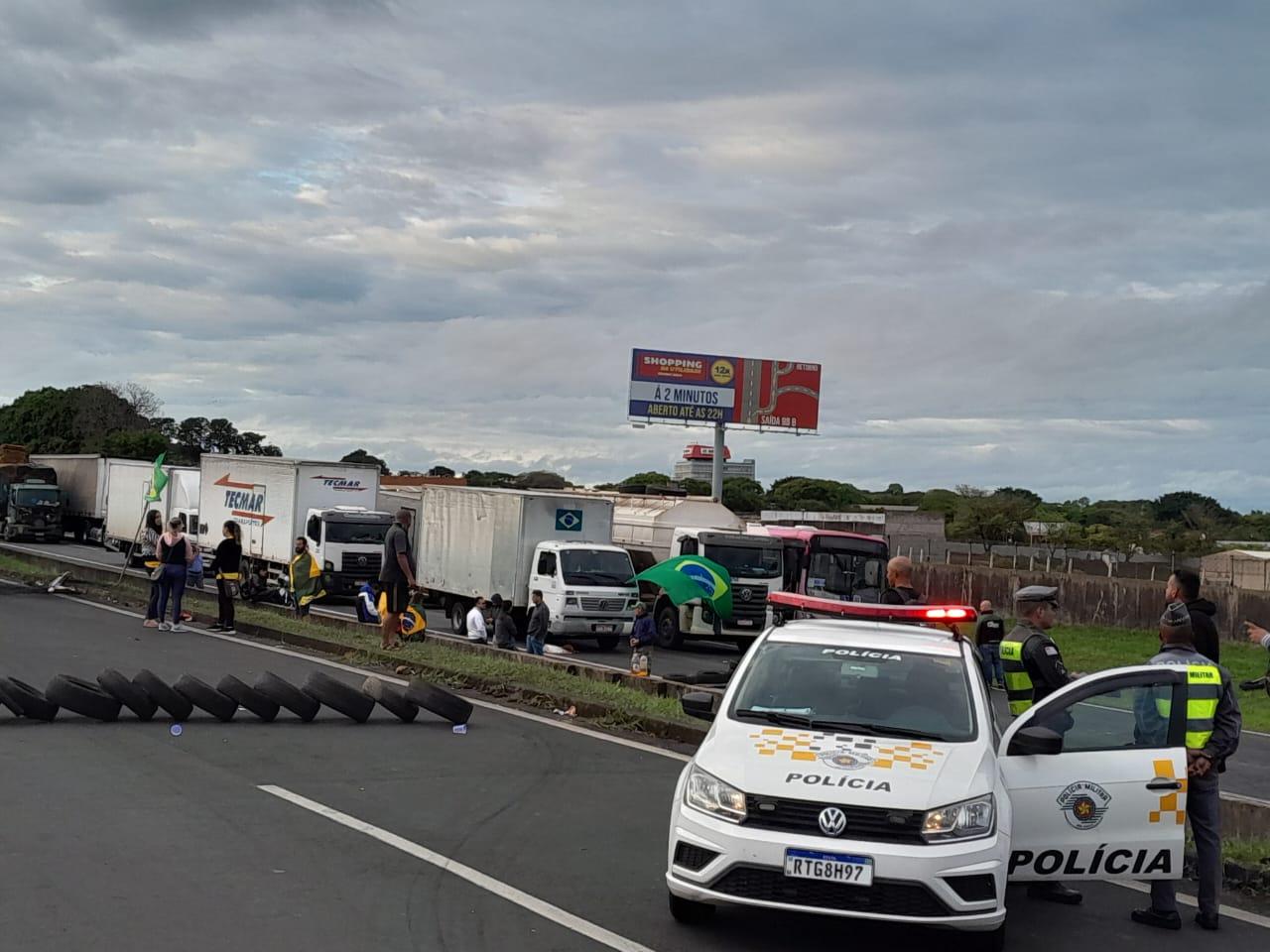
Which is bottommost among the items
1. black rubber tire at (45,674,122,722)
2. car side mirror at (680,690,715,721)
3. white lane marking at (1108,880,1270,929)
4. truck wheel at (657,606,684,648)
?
truck wheel at (657,606,684,648)

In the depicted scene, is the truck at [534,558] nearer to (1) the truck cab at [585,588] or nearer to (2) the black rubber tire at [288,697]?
(1) the truck cab at [585,588]

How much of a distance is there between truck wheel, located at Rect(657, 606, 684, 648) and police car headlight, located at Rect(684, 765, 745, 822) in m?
22.3

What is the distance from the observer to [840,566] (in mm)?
29734

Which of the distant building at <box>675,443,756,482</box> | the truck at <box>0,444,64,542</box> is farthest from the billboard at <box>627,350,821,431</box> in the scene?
the truck at <box>0,444,64,542</box>

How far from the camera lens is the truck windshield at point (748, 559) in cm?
2928

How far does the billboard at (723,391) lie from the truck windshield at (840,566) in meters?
32.4

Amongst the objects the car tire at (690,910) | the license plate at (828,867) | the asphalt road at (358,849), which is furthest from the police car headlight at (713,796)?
the asphalt road at (358,849)

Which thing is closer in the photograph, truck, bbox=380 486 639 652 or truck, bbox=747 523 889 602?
truck, bbox=380 486 639 652

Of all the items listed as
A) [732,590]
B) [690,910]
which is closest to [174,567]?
[732,590]

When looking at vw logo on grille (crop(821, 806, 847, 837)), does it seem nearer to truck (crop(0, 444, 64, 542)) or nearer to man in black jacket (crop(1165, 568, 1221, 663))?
man in black jacket (crop(1165, 568, 1221, 663))

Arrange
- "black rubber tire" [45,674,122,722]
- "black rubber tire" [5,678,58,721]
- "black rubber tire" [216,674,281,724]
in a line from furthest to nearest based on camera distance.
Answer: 1. "black rubber tire" [216,674,281,724]
2. "black rubber tire" [45,674,122,722]
3. "black rubber tire" [5,678,58,721]

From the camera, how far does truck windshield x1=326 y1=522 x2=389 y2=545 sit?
31969mm

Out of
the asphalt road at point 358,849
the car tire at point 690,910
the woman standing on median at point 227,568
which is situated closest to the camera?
the asphalt road at point 358,849

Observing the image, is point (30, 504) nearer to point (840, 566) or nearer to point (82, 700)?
point (840, 566)
